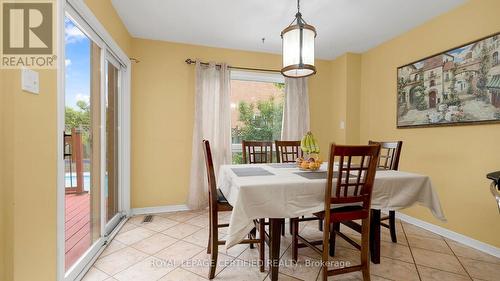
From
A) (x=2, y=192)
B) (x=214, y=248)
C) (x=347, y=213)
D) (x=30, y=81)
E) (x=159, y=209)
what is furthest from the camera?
(x=159, y=209)

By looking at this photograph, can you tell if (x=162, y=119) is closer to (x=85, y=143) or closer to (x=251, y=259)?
(x=85, y=143)

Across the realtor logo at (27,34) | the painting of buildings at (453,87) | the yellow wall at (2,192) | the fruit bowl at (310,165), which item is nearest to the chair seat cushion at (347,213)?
the fruit bowl at (310,165)

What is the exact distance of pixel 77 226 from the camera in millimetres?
2355

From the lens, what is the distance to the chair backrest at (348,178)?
150cm

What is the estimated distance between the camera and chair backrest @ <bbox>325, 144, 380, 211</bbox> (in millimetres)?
1497

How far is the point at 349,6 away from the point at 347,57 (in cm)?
145

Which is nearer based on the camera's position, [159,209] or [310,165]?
[310,165]

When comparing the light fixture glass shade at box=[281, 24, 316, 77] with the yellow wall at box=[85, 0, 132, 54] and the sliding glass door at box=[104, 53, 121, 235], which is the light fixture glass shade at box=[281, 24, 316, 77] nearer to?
the yellow wall at box=[85, 0, 132, 54]

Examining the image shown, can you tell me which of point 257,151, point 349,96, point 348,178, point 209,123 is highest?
point 349,96

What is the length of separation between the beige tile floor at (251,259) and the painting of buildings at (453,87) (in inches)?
51.6

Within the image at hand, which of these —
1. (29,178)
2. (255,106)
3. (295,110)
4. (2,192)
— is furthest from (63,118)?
(295,110)

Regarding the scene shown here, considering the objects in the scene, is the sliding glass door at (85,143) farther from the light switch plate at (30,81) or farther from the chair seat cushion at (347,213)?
the chair seat cushion at (347,213)

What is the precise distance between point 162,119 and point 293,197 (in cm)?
248

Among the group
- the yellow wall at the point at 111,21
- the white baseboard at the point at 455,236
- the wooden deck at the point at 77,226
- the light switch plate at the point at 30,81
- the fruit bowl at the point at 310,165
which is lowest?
the white baseboard at the point at 455,236
